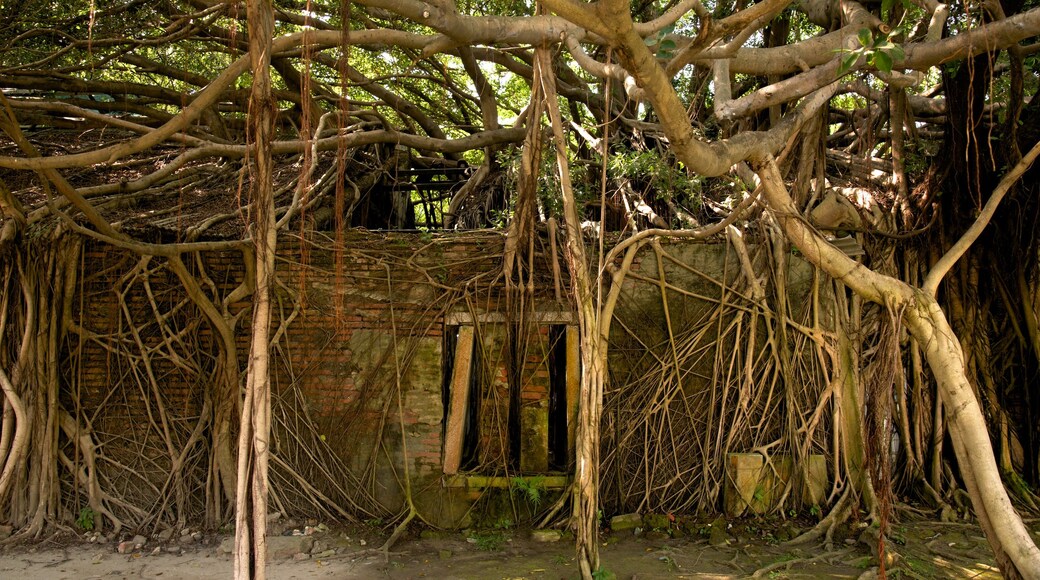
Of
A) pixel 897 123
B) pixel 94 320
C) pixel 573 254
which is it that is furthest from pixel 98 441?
pixel 897 123

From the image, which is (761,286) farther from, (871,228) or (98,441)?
(98,441)

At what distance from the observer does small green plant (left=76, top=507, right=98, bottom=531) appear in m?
5.98

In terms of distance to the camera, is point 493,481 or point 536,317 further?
point 536,317

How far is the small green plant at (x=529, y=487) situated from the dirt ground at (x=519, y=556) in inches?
10.3

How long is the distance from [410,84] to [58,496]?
5.83m

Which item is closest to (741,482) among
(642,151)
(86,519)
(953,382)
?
(953,382)

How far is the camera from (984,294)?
680 centimetres

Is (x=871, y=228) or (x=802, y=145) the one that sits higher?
(x=802, y=145)

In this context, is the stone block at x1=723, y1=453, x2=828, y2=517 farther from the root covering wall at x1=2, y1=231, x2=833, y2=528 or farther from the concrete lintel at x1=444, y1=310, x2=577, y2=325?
the concrete lintel at x1=444, y1=310, x2=577, y2=325

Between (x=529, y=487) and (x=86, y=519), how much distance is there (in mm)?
3175

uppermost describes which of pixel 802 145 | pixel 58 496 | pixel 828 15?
pixel 828 15

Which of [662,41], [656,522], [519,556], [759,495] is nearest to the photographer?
[662,41]

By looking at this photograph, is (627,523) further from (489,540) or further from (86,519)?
(86,519)

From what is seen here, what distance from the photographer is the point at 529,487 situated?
20.3 ft
